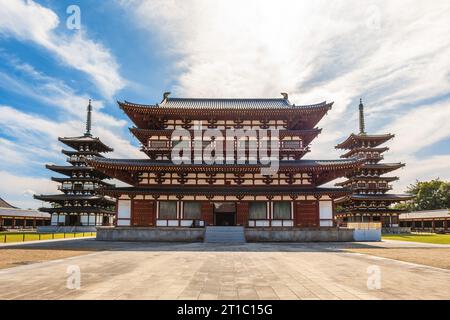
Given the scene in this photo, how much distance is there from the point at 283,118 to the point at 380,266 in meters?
19.3

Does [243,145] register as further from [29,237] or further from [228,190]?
[29,237]

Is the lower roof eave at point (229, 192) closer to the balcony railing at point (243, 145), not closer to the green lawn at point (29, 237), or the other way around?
the balcony railing at point (243, 145)

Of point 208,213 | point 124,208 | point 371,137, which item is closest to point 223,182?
point 208,213

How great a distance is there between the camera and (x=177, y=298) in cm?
748

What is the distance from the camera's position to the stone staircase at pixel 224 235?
2460 centimetres

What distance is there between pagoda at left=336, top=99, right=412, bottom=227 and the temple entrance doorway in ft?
94.8

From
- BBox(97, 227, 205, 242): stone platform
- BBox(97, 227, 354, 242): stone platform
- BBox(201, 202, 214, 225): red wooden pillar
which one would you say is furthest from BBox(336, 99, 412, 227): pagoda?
BBox(97, 227, 205, 242): stone platform

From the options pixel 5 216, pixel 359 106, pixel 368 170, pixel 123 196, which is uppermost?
pixel 359 106

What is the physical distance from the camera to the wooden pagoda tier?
26.5 meters

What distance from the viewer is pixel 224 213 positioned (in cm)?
2855

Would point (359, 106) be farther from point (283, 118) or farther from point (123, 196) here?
point (123, 196)

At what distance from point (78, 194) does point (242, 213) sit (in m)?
34.8

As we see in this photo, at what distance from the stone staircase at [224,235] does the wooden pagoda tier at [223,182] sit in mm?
2053
